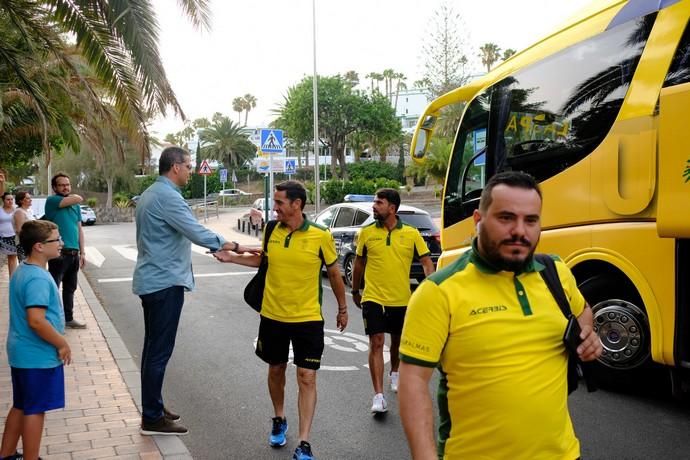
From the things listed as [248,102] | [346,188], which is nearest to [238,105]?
[248,102]

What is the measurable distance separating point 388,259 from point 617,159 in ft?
6.84

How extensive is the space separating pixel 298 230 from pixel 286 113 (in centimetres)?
5352

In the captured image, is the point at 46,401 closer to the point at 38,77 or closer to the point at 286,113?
the point at 38,77

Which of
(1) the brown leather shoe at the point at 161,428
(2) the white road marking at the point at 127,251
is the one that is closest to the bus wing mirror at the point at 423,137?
(1) the brown leather shoe at the point at 161,428

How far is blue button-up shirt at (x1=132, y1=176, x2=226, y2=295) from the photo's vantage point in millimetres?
4730

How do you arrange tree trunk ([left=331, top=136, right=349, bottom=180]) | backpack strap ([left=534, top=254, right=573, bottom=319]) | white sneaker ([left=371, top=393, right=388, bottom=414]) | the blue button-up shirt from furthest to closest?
tree trunk ([left=331, top=136, right=349, bottom=180]) < white sneaker ([left=371, top=393, right=388, bottom=414]) < the blue button-up shirt < backpack strap ([left=534, top=254, right=573, bottom=319])

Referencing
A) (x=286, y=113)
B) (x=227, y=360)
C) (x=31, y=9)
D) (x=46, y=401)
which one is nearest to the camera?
(x=46, y=401)

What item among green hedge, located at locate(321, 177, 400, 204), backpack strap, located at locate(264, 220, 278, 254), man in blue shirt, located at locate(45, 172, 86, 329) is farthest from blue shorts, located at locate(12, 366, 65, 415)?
green hedge, located at locate(321, 177, 400, 204)

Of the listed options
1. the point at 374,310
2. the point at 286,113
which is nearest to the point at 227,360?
the point at 374,310

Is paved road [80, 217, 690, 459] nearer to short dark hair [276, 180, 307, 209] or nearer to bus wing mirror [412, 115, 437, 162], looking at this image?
short dark hair [276, 180, 307, 209]

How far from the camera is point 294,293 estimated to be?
4.64 m

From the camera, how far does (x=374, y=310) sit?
5645mm

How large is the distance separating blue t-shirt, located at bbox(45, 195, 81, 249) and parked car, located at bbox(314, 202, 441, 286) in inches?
176

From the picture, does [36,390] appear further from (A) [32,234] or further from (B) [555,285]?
(B) [555,285]
